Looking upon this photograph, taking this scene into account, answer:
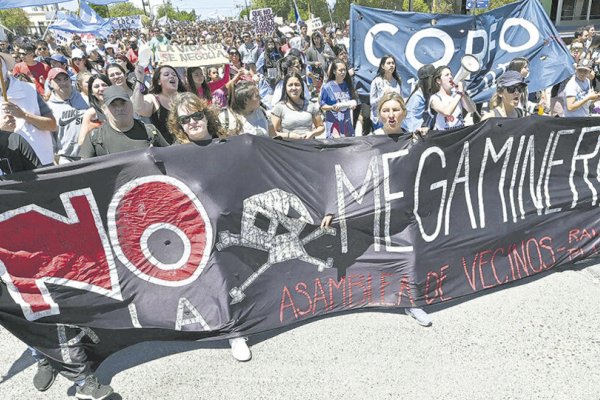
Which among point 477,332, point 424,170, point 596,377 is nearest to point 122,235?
point 424,170

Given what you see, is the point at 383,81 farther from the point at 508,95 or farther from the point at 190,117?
the point at 190,117

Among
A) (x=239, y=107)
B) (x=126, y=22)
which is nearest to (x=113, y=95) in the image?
(x=239, y=107)

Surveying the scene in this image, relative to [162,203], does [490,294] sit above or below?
below

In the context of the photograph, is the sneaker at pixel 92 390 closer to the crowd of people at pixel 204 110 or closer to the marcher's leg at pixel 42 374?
the crowd of people at pixel 204 110

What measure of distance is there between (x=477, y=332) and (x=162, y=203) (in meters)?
2.18

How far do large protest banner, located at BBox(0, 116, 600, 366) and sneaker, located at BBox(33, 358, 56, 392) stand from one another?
0.19 meters

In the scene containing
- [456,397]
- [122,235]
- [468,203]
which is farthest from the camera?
[468,203]

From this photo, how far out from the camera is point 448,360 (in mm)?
2875

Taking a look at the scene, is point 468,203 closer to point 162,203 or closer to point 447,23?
point 162,203

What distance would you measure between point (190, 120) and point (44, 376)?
1774 millimetres

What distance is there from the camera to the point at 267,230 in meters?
3.07

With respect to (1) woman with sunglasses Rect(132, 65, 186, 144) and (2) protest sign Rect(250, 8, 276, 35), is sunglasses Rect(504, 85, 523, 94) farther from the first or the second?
(2) protest sign Rect(250, 8, 276, 35)

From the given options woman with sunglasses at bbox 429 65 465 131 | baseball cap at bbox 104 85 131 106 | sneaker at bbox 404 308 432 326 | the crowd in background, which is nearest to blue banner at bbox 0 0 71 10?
the crowd in background

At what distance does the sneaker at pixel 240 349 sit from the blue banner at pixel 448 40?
14.1 ft
